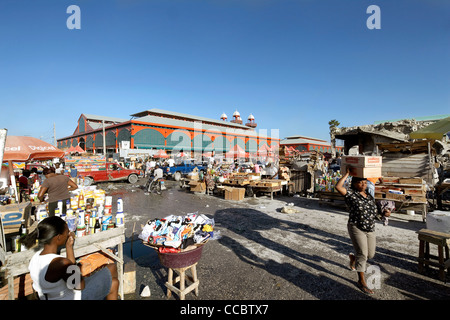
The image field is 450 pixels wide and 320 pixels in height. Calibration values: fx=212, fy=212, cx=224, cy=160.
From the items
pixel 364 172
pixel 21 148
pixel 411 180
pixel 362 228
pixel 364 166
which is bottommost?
pixel 362 228

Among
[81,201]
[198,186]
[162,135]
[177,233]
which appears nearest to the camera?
[177,233]

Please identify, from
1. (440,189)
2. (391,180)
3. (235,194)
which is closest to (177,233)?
(235,194)

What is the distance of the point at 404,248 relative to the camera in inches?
209

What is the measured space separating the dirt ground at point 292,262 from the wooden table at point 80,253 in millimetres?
704

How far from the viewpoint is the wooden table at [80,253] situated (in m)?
2.63

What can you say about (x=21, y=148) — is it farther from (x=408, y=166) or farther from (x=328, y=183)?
(x=408, y=166)

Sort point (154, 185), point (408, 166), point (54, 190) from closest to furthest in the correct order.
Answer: point (54, 190), point (408, 166), point (154, 185)

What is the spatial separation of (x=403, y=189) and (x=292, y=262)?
600 centimetres

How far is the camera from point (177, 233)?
3482 millimetres

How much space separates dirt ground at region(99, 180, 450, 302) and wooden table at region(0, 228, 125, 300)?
704 millimetres
